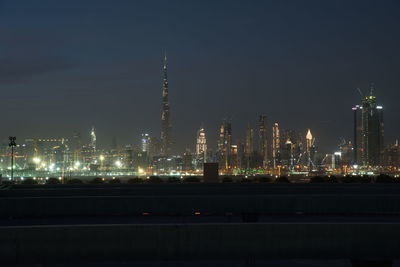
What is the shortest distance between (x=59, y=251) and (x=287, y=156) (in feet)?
427

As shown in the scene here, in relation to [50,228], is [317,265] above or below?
below

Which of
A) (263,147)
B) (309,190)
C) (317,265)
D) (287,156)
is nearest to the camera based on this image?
(317,265)

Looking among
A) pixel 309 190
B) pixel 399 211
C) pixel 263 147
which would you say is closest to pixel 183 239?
pixel 399 211

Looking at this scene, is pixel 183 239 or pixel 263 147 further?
pixel 263 147

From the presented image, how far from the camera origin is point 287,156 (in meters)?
139

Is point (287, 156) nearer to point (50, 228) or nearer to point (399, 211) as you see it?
point (399, 211)

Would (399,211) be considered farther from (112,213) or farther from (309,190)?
(112,213)

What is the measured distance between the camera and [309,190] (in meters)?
27.3

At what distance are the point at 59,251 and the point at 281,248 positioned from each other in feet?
Answer: 15.4

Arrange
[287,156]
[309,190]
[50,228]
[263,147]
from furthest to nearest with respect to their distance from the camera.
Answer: [263,147], [287,156], [309,190], [50,228]

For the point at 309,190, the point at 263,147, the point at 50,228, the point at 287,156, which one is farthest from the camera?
the point at 263,147

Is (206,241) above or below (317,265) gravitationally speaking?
above

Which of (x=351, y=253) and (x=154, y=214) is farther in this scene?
(x=154, y=214)

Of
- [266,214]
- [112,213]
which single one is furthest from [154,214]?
[266,214]
